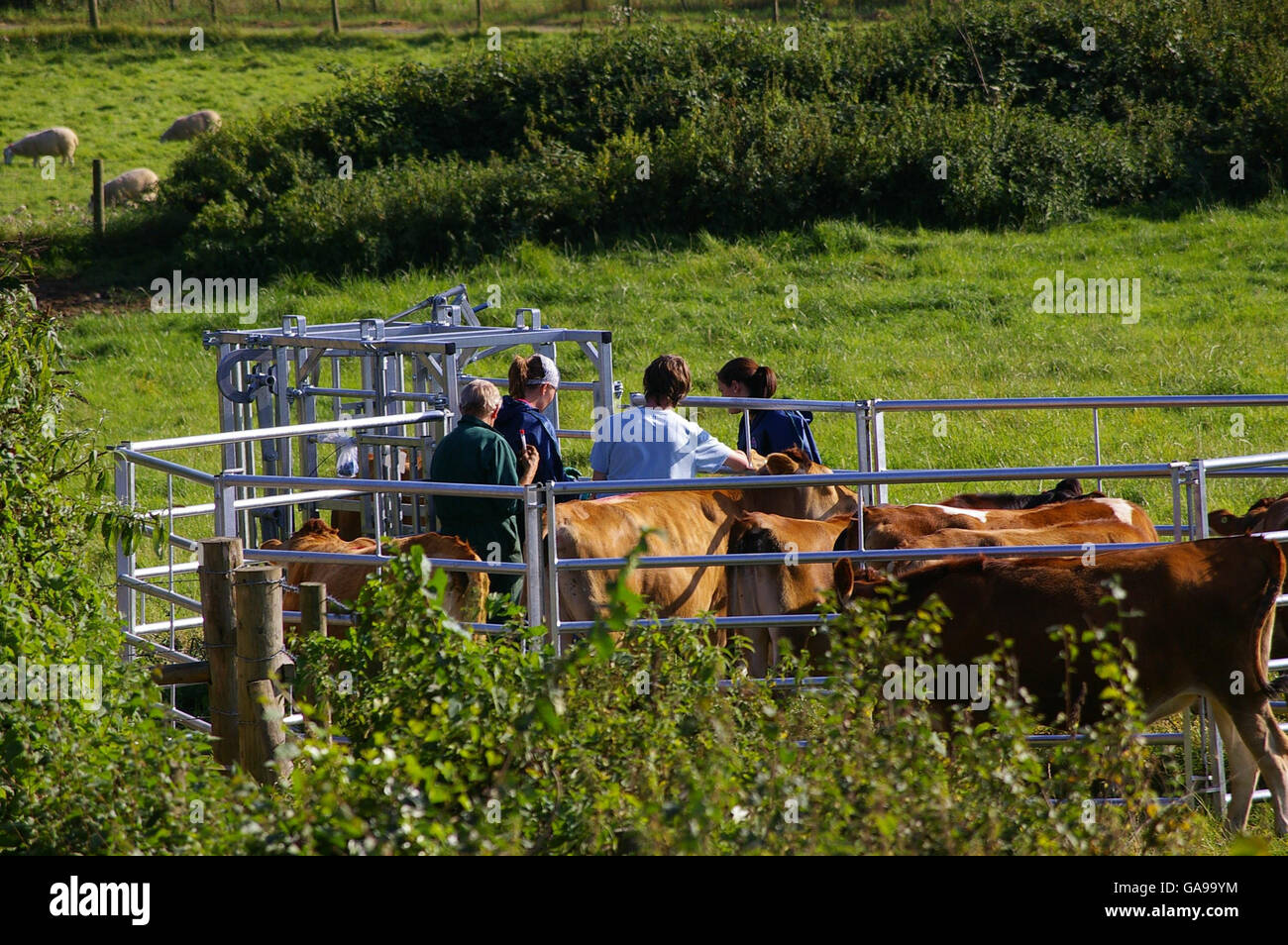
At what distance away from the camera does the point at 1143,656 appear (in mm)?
5152

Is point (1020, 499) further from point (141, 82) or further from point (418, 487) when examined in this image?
point (141, 82)

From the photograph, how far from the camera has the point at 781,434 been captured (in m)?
8.40

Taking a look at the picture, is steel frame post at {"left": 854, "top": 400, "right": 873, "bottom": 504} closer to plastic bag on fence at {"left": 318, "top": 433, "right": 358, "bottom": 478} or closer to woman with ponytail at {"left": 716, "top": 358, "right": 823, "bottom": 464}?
woman with ponytail at {"left": 716, "top": 358, "right": 823, "bottom": 464}

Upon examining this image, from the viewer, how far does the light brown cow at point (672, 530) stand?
6.08 meters

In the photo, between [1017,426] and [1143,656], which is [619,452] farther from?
[1017,426]

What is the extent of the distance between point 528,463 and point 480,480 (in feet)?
1.98

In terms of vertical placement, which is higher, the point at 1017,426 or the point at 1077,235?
the point at 1077,235

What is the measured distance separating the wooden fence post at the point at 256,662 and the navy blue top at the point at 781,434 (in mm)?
4344

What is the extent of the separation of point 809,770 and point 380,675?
4.00 ft

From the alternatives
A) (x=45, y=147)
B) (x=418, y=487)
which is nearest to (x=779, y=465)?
(x=418, y=487)

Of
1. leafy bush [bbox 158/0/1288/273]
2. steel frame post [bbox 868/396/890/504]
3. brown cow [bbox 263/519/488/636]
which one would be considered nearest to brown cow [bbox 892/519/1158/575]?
steel frame post [bbox 868/396/890/504]

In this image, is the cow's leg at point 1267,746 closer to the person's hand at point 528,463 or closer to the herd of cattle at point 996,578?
the herd of cattle at point 996,578

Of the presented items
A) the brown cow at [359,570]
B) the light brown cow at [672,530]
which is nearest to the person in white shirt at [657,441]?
the light brown cow at [672,530]

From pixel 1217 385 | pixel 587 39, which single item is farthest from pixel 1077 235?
pixel 587 39
